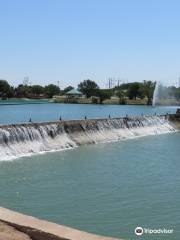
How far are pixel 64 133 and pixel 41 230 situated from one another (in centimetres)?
2717

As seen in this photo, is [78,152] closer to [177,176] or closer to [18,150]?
[18,150]

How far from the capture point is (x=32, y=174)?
22.6 metres

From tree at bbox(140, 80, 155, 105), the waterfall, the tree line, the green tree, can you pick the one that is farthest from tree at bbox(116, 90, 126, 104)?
the waterfall

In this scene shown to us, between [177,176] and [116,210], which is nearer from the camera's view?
[116,210]

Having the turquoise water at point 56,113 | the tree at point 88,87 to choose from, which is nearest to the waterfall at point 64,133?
the turquoise water at point 56,113

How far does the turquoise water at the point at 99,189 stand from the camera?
1460cm

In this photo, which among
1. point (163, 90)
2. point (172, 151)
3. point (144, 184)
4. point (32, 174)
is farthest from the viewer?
point (163, 90)

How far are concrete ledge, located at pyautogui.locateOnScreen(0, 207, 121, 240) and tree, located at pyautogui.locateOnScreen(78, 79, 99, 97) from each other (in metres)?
161

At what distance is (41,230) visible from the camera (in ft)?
29.4

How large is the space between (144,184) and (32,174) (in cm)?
550

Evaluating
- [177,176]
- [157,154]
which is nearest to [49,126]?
[157,154]

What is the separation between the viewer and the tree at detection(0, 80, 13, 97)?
537 feet

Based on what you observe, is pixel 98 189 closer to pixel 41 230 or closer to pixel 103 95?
pixel 41 230

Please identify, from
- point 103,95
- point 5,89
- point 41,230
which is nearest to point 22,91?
point 5,89
